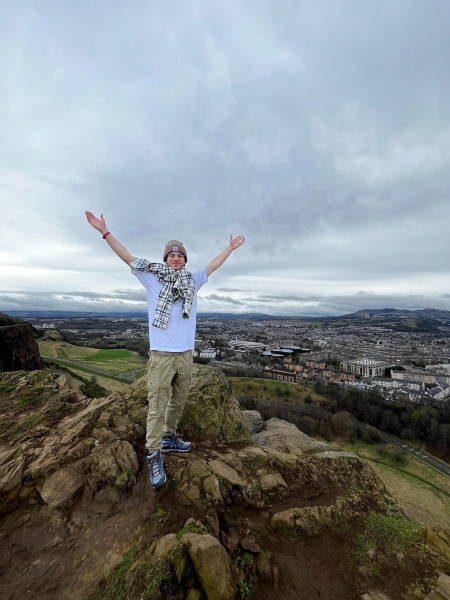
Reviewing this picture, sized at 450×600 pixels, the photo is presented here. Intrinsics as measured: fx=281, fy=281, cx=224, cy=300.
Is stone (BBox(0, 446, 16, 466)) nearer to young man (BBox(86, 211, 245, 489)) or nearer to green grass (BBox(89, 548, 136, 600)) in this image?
young man (BBox(86, 211, 245, 489))

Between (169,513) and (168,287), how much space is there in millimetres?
3188

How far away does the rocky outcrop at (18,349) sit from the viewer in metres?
19.9

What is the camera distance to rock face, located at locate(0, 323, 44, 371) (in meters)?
19.9

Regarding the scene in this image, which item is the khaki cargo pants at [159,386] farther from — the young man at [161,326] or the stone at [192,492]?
the stone at [192,492]

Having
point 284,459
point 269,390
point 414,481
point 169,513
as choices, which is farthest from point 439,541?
point 269,390

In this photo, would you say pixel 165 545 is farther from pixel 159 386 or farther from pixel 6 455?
pixel 6 455

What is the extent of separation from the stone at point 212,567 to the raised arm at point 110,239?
3.70 metres

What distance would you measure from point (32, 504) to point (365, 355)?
102230mm

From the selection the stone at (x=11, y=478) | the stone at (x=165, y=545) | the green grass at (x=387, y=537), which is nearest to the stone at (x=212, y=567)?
the stone at (x=165, y=545)

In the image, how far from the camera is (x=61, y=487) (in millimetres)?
4344

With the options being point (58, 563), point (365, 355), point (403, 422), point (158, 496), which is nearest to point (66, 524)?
point (58, 563)

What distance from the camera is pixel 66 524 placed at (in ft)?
12.5

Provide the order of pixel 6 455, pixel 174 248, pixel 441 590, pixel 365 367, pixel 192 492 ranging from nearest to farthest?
pixel 441 590 < pixel 192 492 < pixel 174 248 < pixel 6 455 < pixel 365 367

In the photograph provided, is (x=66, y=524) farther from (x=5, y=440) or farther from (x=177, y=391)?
(x=5, y=440)
